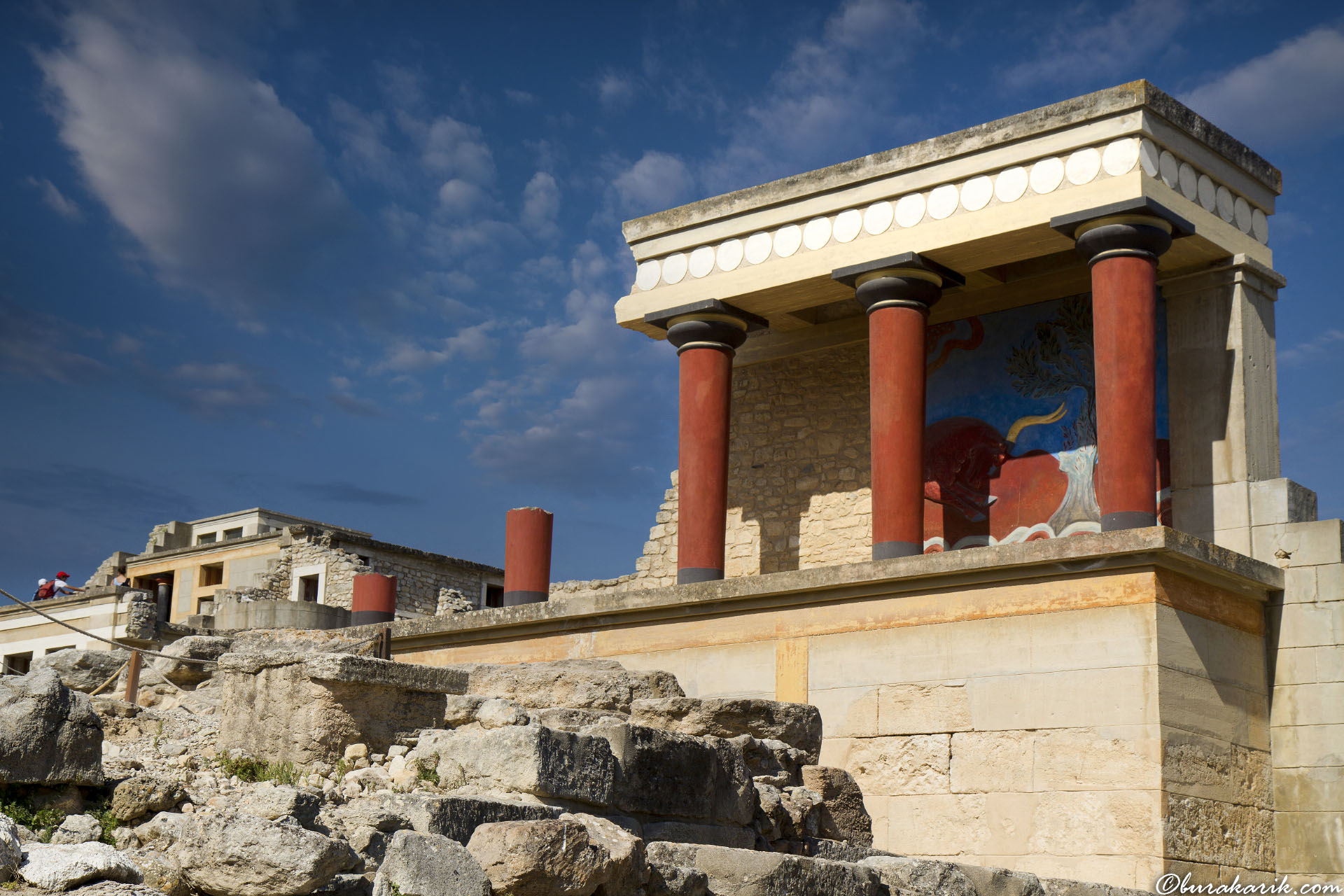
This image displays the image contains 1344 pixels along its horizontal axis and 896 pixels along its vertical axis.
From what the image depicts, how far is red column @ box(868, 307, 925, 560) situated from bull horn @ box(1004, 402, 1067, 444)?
167 centimetres

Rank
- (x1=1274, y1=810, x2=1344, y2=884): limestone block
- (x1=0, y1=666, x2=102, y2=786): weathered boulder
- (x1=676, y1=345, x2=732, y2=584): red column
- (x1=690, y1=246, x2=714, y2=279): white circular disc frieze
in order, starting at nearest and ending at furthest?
1. (x1=0, y1=666, x2=102, y2=786): weathered boulder
2. (x1=1274, y1=810, x2=1344, y2=884): limestone block
3. (x1=676, y1=345, x2=732, y2=584): red column
4. (x1=690, y1=246, x2=714, y2=279): white circular disc frieze

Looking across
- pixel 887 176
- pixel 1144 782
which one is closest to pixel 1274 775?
pixel 1144 782

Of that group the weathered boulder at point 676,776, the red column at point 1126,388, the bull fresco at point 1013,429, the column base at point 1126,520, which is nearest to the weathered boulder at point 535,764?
the weathered boulder at point 676,776

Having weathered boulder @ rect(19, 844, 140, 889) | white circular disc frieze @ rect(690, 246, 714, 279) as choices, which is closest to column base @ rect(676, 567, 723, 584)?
white circular disc frieze @ rect(690, 246, 714, 279)

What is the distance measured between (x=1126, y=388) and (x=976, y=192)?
2507 millimetres

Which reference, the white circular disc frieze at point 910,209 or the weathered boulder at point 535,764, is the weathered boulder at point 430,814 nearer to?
the weathered boulder at point 535,764

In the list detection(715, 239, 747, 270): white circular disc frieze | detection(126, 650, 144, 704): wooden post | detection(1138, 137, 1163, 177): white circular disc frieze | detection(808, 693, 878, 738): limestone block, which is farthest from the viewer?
detection(715, 239, 747, 270): white circular disc frieze

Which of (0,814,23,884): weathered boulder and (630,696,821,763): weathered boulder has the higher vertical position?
(630,696,821,763): weathered boulder

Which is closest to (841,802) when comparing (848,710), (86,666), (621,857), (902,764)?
(902,764)

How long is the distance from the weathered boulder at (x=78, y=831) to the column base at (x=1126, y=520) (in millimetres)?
8138

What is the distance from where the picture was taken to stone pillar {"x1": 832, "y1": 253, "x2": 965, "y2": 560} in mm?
12703

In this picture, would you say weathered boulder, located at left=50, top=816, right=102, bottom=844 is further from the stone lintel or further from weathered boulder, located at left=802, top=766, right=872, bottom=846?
the stone lintel

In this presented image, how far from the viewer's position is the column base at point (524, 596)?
1492 centimetres

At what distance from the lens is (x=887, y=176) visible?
13.9 m
